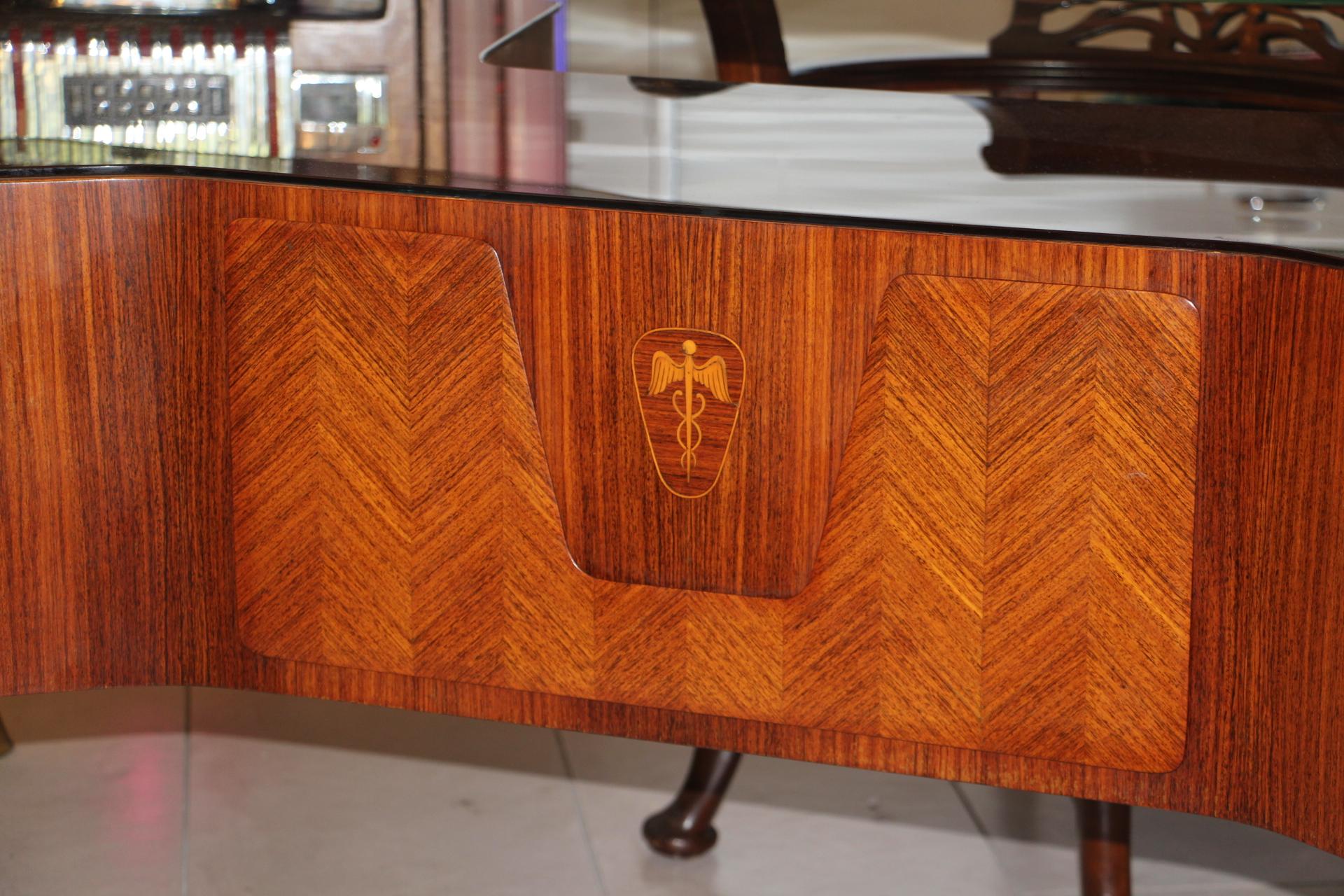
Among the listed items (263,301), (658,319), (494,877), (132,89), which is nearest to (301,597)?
(263,301)

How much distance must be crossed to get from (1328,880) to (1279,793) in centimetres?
95

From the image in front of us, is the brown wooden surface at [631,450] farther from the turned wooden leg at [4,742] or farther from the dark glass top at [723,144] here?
the turned wooden leg at [4,742]

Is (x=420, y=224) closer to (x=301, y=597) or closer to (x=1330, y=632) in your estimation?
(x=301, y=597)

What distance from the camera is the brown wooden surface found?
2.78ft

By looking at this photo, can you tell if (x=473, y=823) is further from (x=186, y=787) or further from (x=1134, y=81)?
(x=1134, y=81)

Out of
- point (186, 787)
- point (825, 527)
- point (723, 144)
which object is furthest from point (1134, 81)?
point (186, 787)

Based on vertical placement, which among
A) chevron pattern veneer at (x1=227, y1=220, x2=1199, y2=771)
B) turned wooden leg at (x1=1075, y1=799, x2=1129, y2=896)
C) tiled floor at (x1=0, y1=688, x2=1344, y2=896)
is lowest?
tiled floor at (x1=0, y1=688, x2=1344, y2=896)

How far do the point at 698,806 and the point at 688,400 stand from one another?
916mm

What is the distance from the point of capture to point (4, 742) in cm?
196

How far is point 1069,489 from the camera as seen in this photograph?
89cm

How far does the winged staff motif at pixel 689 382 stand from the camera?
93cm

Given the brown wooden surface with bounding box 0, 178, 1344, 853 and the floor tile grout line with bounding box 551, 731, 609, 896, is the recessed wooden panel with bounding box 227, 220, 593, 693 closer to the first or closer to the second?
→ the brown wooden surface with bounding box 0, 178, 1344, 853

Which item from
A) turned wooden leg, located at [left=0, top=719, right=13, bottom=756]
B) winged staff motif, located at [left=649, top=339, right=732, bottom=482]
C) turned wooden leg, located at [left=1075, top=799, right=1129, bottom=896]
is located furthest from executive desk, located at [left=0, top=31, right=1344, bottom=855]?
turned wooden leg, located at [left=0, top=719, right=13, bottom=756]

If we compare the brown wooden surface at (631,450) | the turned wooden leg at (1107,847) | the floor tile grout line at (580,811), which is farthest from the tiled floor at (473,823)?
the brown wooden surface at (631,450)
